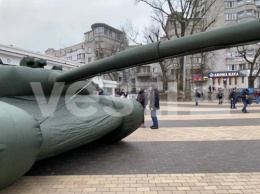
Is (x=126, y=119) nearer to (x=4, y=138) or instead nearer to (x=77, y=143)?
(x=77, y=143)

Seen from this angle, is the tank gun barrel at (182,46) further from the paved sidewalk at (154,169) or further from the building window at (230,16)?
the building window at (230,16)

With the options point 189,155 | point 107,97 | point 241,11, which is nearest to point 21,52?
point 107,97

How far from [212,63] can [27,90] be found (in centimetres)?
4284

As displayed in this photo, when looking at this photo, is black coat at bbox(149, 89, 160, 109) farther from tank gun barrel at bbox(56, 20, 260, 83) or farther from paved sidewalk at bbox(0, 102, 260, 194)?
tank gun barrel at bbox(56, 20, 260, 83)

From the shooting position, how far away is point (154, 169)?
200 inches

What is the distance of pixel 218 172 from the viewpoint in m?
4.82

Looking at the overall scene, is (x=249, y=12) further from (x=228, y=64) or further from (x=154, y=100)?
(x=154, y=100)

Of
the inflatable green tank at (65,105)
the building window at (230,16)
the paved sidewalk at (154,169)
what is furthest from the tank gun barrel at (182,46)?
the building window at (230,16)

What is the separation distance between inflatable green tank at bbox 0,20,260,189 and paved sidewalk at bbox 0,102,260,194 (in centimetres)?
48

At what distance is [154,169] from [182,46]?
2.66m

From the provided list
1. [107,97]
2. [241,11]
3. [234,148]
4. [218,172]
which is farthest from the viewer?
[241,11]

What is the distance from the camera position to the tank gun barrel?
2777 millimetres

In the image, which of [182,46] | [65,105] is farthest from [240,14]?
[182,46]

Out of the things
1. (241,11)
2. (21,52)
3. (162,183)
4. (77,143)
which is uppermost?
(241,11)
